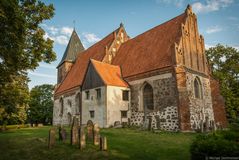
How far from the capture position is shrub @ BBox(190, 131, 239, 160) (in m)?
5.83

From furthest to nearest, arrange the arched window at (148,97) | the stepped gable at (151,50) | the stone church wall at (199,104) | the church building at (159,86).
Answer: the stepped gable at (151,50)
the arched window at (148,97)
the stone church wall at (199,104)
the church building at (159,86)

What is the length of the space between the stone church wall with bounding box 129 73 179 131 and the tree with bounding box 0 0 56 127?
10.1 meters

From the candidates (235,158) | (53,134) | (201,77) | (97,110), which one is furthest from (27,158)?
(201,77)

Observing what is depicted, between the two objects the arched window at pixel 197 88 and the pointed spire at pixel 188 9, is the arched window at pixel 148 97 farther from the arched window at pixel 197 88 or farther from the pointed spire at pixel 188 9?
the pointed spire at pixel 188 9

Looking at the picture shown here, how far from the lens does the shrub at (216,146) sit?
583cm

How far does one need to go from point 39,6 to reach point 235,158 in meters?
13.0

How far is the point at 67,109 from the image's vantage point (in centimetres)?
3022

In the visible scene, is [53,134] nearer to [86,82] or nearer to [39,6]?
[39,6]

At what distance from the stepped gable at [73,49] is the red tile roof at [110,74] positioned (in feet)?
49.9

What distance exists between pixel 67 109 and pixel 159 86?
15.6 meters

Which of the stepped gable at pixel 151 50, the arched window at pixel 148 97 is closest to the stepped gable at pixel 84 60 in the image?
the stepped gable at pixel 151 50

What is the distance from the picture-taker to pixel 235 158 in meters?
5.71

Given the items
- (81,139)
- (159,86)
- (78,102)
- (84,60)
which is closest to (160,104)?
(159,86)

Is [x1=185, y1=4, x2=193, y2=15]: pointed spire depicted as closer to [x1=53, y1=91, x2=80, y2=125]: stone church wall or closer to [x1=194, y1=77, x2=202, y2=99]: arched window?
[x1=194, y1=77, x2=202, y2=99]: arched window
